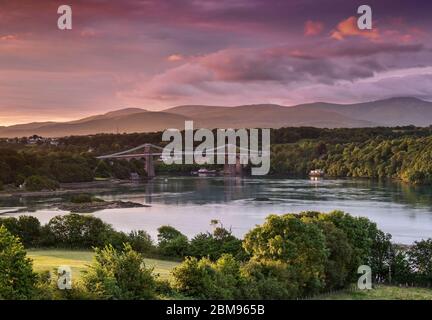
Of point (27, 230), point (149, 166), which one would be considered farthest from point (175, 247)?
point (149, 166)

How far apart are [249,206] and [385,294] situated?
1949 centimetres

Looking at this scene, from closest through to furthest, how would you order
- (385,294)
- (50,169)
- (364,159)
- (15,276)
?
(15,276), (385,294), (50,169), (364,159)

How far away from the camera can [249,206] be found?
33.1 m

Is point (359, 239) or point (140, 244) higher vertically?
point (359, 239)

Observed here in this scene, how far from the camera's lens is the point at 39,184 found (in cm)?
4522

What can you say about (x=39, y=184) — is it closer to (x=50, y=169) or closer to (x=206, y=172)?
(x=50, y=169)

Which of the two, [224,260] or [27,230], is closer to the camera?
[224,260]

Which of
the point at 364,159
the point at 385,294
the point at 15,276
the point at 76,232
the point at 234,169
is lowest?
the point at 385,294

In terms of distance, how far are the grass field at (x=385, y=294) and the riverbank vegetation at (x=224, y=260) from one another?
1.80 feet

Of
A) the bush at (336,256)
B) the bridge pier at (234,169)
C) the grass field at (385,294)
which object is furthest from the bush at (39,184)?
the grass field at (385,294)

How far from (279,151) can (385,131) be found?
14.3 meters

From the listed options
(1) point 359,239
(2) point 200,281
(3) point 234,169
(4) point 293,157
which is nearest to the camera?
(2) point 200,281

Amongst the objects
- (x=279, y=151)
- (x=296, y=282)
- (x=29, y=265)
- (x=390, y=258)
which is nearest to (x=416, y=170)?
(x=279, y=151)

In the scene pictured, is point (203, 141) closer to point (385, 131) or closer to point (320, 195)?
point (385, 131)
